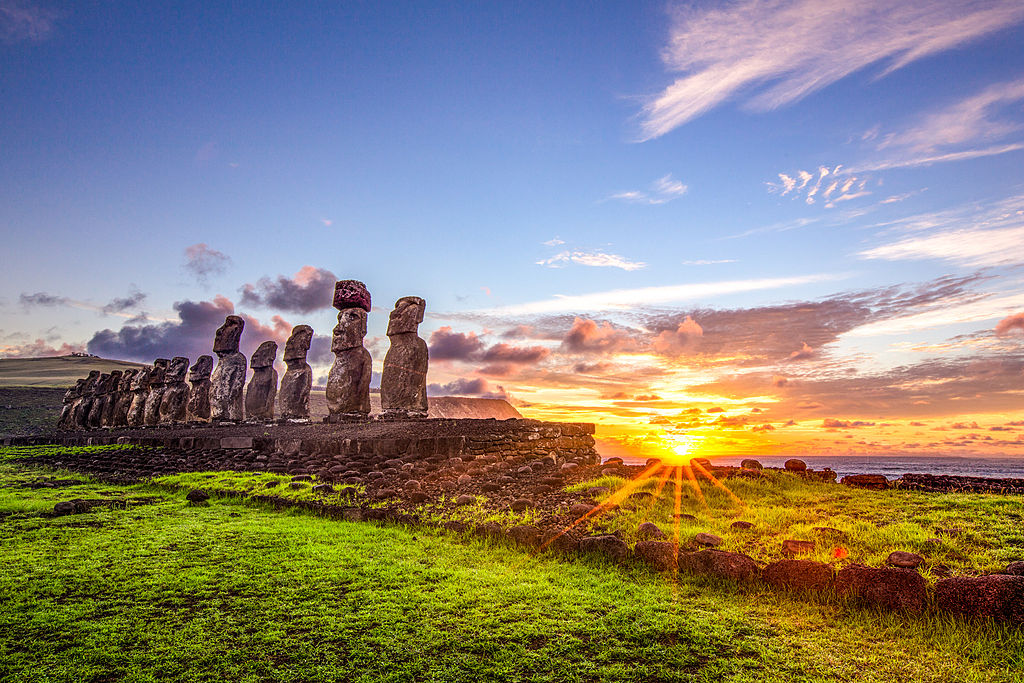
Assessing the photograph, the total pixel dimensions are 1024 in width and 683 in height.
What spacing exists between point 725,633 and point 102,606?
181 inches

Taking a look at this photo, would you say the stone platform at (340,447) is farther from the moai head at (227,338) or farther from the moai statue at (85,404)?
the moai statue at (85,404)

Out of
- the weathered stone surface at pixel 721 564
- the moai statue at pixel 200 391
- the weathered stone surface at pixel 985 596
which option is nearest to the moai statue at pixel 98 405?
the moai statue at pixel 200 391

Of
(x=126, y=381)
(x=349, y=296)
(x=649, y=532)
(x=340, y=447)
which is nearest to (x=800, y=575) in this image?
(x=649, y=532)

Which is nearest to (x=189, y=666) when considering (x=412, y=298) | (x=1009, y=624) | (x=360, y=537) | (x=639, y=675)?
(x=639, y=675)

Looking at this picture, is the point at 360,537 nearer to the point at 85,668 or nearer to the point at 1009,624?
the point at 85,668

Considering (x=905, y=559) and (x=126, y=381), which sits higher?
(x=126, y=381)

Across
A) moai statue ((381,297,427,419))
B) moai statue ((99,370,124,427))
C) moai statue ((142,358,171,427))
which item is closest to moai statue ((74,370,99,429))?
moai statue ((99,370,124,427))

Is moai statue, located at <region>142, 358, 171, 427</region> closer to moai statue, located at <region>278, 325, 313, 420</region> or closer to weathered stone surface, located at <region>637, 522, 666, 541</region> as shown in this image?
moai statue, located at <region>278, 325, 313, 420</region>

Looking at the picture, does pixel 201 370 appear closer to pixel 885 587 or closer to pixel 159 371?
pixel 159 371

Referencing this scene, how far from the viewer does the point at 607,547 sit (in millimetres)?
5512

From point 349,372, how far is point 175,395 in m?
13.5

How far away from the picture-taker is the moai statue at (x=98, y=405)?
34.0 m

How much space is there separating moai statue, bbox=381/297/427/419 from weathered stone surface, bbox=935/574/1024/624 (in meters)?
14.5

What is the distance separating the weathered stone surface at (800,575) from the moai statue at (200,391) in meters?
25.8
